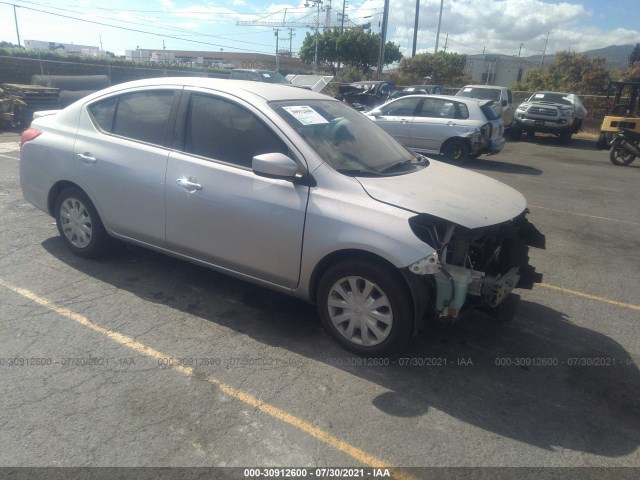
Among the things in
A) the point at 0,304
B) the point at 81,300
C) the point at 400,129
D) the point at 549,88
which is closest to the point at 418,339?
the point at 81,300

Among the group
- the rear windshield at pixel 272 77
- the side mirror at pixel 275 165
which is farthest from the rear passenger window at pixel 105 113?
the rear windshield at pixel 272 77

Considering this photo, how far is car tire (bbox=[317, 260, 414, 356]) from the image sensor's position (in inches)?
129

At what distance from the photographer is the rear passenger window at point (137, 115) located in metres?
4.30

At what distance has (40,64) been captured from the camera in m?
21.7

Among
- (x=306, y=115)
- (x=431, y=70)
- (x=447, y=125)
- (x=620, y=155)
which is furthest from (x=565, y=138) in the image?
(x=431, y=70)

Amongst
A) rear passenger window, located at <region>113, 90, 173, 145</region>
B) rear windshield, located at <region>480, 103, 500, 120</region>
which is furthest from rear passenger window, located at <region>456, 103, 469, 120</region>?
rear passenger window, located at <region>113, 90, 173, 145</region>

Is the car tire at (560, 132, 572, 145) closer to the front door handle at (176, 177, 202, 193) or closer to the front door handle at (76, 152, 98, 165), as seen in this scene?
the front door handle at (176, 177, 202, 193)

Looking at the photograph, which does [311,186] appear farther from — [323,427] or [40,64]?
[40,64]

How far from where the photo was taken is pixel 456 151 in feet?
40.6

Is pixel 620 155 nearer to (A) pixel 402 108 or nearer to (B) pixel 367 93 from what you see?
(A) pixel 402 108

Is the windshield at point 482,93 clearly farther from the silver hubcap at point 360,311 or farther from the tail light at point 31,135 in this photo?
the silver hubcap at point 360,311

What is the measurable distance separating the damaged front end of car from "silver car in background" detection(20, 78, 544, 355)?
0.04ft

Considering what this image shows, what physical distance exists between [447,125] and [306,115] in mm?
9088

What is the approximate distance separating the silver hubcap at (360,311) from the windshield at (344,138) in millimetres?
849
